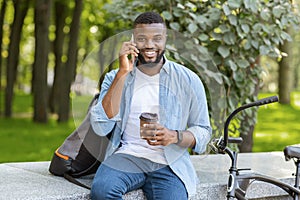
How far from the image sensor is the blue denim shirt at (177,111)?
3977mm

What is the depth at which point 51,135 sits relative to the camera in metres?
13.4

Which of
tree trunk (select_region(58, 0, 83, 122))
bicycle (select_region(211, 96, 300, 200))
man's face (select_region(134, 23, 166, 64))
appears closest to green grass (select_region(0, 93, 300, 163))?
tree trunk (select_region(58, 0, 83, 122))

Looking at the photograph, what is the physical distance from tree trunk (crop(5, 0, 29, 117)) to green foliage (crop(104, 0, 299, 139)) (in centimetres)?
1195

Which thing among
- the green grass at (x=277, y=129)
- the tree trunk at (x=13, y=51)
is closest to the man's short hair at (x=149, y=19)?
the green grass at (x=277, y=129)

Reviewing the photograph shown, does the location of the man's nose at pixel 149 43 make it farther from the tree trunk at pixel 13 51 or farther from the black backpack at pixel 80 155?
the tree trunk at pixel 13 51

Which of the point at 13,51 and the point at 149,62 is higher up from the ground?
the point at 149,62

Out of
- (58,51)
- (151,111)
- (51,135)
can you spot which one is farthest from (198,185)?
(58,51)

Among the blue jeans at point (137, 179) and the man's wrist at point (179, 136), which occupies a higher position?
the man's wrist at point (179, 136)

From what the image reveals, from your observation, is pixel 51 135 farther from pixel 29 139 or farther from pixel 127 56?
pixel 127 56

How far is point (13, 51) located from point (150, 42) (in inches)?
591

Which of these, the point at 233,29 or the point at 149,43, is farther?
the point at 233,29

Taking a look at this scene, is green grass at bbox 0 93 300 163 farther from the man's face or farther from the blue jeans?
the man's face

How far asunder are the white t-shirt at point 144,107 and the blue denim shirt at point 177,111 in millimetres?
→ 33

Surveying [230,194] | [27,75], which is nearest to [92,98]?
[230,194]
